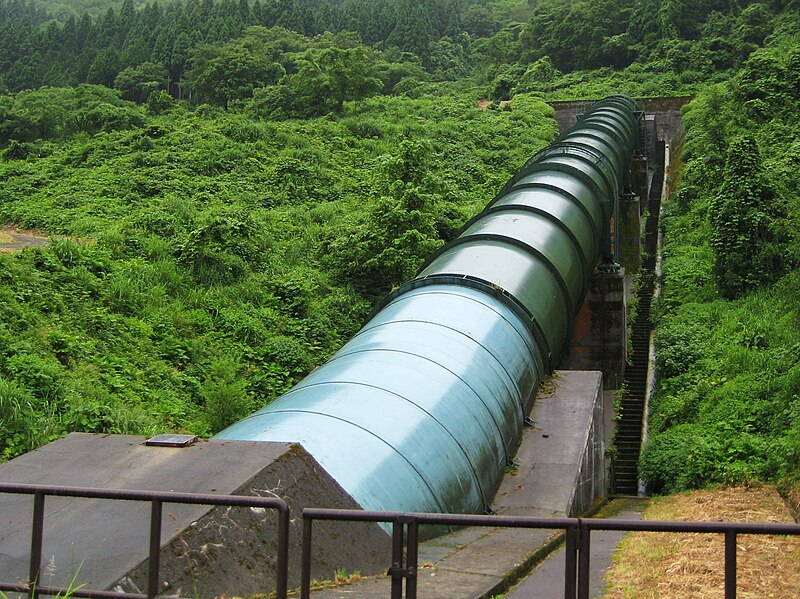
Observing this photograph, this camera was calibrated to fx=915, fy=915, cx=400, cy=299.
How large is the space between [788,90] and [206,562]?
2859 cm

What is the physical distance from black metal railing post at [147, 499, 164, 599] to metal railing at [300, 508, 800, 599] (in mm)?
649

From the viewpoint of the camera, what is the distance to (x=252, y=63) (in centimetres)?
4228

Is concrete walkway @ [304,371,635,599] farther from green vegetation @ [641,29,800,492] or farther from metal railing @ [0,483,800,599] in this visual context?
green vegetation @ [641,29,800,492]

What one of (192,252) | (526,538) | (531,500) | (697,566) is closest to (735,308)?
(192,252)

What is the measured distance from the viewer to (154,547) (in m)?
4.04

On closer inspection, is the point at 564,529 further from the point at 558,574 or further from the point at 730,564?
the point at 558,574

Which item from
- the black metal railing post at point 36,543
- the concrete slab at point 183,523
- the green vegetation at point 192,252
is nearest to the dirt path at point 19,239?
the green vegetation at point 192,252

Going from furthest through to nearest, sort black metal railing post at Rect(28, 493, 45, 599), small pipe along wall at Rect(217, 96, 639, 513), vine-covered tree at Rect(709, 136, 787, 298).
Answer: vine-covered tree at Rect(709, 136, 787, 298) < small pipe along wall at Rect(217, 96, 639, 513) < black metal railing post at Rect(28, 493, 45, 599)

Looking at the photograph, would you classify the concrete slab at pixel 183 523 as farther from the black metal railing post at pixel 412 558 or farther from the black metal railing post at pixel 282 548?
the black metal railing post at pixel 412 558

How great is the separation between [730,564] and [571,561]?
2.12ft

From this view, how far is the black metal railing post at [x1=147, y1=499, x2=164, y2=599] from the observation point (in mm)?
4027

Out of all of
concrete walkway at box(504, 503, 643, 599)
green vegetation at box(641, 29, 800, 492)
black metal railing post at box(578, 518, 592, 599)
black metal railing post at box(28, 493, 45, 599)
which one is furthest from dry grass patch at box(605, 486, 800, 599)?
green vegetation at box(641, 29, 800, 492)

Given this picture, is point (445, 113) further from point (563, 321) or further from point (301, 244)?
point (563, 321)

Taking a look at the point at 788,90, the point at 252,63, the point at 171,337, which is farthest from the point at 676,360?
the point at 252,63
